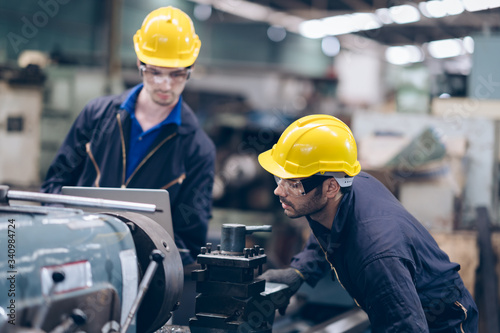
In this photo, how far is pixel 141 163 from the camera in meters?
1.86

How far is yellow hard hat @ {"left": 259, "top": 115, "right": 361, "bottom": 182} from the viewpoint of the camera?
1.46m

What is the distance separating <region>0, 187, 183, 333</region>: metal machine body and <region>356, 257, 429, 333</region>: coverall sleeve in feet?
1.43

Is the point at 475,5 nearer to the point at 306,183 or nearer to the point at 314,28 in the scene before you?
the point at 314,28

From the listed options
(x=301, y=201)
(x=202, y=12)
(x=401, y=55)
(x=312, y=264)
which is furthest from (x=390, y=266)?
(x=401, y=55)

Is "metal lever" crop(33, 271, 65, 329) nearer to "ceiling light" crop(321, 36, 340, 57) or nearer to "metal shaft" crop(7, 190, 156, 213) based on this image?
"metal shaft" crop(7, 190, 156, 213)

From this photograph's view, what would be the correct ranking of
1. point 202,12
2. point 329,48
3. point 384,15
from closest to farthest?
1. point 384,15
2. point 202,12
3. point 329,48

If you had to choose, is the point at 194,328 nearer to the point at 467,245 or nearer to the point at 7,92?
the point at 467,245

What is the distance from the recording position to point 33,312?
88 centimetres

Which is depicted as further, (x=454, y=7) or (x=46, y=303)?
(x=454, y=7)

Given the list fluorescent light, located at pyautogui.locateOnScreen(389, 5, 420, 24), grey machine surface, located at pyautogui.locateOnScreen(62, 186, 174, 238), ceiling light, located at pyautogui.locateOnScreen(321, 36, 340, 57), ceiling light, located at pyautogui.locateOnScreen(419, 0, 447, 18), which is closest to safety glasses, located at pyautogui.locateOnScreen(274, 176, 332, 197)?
grey machine surface, located at pyautogui.locateOnScreen(62, 186, 174, 238)

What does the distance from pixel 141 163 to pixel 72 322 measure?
1005mm

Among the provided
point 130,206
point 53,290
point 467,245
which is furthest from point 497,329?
point 53,290

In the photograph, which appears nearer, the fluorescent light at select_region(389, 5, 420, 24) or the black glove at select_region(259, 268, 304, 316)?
the black glove at select_region(259, 268, 304, 316)

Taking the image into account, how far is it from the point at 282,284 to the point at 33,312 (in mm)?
769
